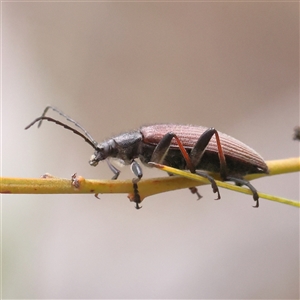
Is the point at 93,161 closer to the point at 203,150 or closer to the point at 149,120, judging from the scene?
the point at 203,150

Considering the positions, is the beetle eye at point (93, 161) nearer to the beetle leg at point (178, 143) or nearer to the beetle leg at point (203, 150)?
the beetle leg at point (178, 143)

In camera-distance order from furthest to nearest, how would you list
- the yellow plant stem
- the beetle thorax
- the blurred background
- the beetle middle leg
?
the blurred background, the beetle thorax, the beetle middle leg, the yellow plant stem

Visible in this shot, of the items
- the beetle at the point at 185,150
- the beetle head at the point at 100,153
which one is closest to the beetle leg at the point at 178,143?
the beetle at the point at 185,150

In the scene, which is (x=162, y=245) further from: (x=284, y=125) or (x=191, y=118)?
(x=284, y=125)

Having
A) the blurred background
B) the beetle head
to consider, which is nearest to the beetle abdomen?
the beetle head

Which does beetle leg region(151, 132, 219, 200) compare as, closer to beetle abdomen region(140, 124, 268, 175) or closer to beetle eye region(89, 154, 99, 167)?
beetle abdomen region(140, 124, 268, 175)

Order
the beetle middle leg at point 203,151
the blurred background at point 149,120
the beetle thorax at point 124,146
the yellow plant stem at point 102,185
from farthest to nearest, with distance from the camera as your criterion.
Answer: the blurred background at point 149,120 → the beetle thorax at point 124,146 → the beetle middle leg at point 203,151 → the yellow plant stem at point 102,185

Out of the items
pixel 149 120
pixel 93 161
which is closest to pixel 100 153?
pixel 93 161

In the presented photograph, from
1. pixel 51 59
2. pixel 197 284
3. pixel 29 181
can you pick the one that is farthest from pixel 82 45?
pixel 29 181
